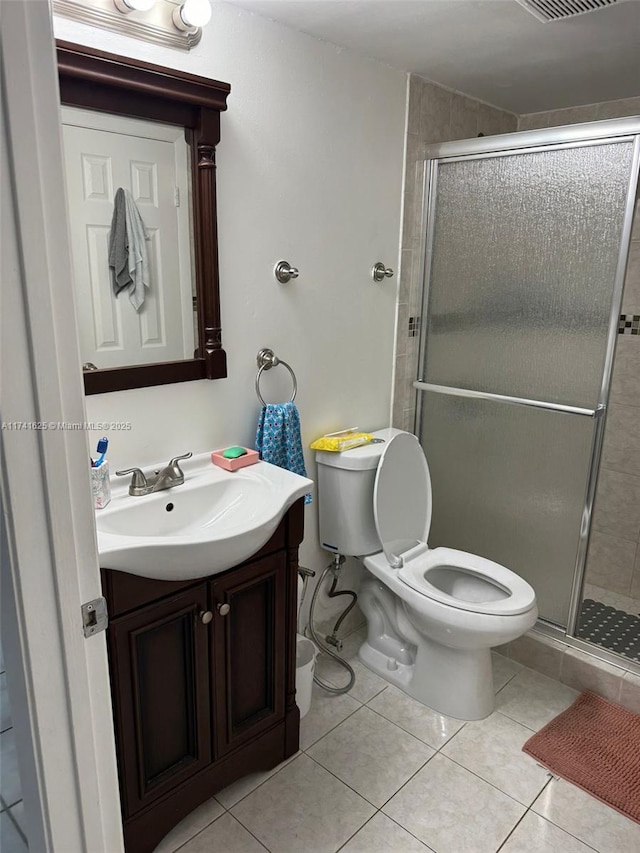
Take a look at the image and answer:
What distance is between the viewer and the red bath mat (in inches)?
72.6

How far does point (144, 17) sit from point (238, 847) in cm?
214

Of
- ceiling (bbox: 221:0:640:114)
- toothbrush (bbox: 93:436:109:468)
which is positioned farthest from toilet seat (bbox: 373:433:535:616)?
ceiling (bbox: 221:0:640:114)

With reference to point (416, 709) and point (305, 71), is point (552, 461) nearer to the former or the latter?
point (416, 709)

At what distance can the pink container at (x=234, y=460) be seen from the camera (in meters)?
1.87

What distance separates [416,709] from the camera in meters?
2.18

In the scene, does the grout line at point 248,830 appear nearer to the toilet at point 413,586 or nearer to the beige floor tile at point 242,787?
the beige floor tile at point 242,787

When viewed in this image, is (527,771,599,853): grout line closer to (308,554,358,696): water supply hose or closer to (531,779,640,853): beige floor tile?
(531,779,640,853): beige floor tile

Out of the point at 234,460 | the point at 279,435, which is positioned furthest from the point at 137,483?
the point at 279,435

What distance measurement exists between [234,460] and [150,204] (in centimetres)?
76

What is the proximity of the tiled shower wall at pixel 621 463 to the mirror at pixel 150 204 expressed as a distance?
1.77 m

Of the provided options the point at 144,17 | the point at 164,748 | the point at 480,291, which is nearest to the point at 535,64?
the point at 480,291

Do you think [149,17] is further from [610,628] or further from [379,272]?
[610,628]

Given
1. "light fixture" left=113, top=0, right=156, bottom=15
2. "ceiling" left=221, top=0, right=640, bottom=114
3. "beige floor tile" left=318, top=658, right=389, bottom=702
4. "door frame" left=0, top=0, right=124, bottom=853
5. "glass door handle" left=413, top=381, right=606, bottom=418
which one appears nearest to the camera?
"door frame" left=0, top=0, right=124, bottom=853

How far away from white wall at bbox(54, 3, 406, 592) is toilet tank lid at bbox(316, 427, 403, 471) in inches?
3.8
